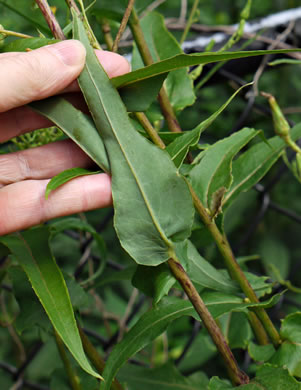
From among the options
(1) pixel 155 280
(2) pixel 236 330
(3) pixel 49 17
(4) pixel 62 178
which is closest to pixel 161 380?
(2) pixel 236 330

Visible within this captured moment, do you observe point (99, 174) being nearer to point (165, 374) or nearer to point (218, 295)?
point (218, 295)

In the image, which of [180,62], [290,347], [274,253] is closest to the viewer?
[180,62]

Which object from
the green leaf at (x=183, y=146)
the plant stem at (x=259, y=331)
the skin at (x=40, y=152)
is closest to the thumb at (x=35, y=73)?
the skin at (x=40, y=152)

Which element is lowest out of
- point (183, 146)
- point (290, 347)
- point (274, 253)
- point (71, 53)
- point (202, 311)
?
point (274, 253)

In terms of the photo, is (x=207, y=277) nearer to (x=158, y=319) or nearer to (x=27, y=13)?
(x=158, y=319)

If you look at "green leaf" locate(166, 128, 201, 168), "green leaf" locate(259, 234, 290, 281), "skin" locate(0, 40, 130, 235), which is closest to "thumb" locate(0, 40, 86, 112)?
"skin" locate(0, 40, 130, 235)

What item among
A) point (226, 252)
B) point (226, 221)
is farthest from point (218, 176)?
point (226, 221)

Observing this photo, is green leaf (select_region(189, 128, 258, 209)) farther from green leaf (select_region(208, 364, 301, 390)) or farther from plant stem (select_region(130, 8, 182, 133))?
green leaf (select_region(208, 364, 301, 390))
